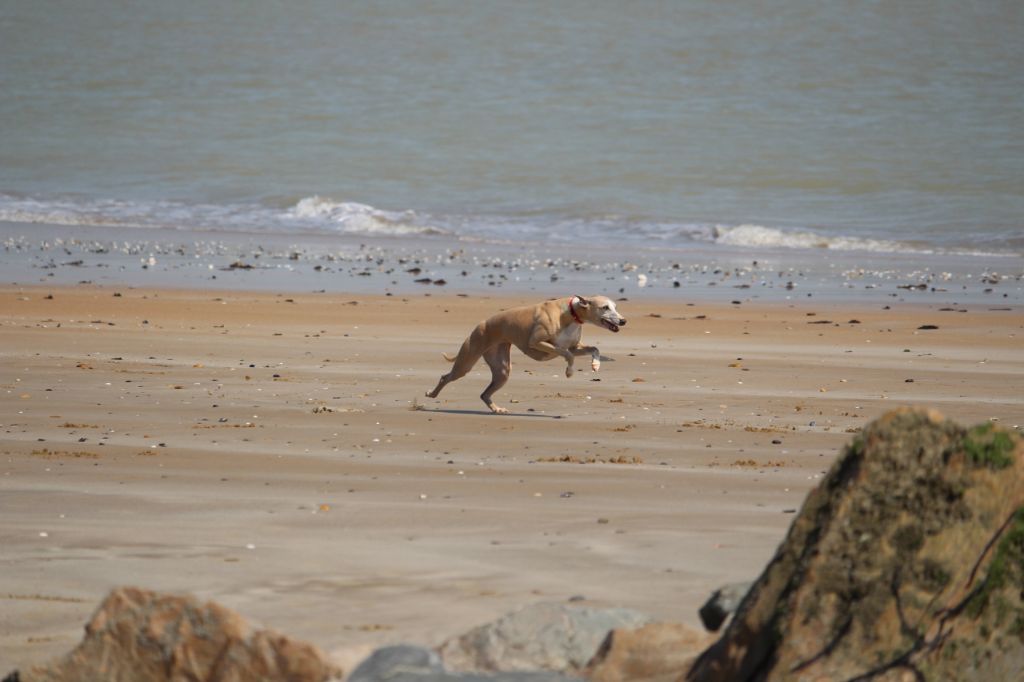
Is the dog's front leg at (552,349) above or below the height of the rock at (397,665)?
above

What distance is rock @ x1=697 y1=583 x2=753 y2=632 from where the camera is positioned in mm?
4816

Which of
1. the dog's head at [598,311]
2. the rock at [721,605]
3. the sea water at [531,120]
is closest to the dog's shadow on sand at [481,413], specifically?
the dog's head at [598,311]

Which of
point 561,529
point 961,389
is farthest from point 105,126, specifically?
point 561,529

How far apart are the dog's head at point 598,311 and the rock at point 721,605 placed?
758 cm

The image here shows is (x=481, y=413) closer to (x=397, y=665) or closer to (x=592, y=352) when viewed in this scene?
(x=592, y=352)

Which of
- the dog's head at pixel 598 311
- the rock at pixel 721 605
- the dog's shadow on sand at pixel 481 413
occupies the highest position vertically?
the dog's head at pixel 598 311

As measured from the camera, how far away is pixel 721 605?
4840mm

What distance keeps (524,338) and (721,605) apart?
7.47 metres

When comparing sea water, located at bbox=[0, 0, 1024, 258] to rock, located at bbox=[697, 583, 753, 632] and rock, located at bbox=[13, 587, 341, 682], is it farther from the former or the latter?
rock, located at bbox=[13, 587, 341, 682]

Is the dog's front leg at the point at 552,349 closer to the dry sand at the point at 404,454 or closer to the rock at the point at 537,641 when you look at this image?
the dry sand at the point at 404,454

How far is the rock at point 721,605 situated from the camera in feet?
15.8

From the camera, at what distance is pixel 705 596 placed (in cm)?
557

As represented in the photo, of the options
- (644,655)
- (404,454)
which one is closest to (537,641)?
(644,655)

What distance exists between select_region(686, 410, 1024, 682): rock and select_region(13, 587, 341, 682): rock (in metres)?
1.29
